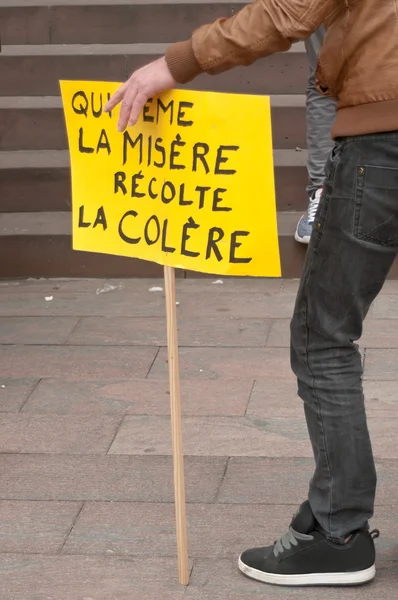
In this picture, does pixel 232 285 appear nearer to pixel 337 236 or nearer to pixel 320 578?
pixel 320 578

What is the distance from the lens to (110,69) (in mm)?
7754

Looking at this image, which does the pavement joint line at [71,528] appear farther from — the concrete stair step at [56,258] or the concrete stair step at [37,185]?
the concrete stair step at [37,185]

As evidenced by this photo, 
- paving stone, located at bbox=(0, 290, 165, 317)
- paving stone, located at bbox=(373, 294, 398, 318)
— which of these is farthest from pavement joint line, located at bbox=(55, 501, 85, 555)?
paving stone, located at bbox=(373, 294, 398, 318)

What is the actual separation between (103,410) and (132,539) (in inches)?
44.2

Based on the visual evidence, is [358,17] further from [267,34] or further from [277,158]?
[277,158]

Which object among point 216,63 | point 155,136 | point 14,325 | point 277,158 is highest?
point 216,63

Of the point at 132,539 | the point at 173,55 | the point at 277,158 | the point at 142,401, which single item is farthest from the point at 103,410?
the point at 277,158

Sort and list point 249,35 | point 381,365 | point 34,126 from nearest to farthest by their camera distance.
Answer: point 249,35, point 381,365, point 34,126

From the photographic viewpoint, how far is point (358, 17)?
285cm

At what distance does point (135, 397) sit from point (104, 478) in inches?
31.8

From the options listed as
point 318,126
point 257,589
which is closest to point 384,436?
point 257,589

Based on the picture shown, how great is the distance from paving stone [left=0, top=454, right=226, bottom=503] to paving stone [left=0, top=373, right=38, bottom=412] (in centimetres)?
51

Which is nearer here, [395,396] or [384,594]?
[384,594]

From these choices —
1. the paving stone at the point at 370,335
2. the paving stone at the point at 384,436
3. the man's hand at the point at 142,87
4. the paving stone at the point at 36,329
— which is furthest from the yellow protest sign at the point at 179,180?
the paving stone at the point at 36,329
